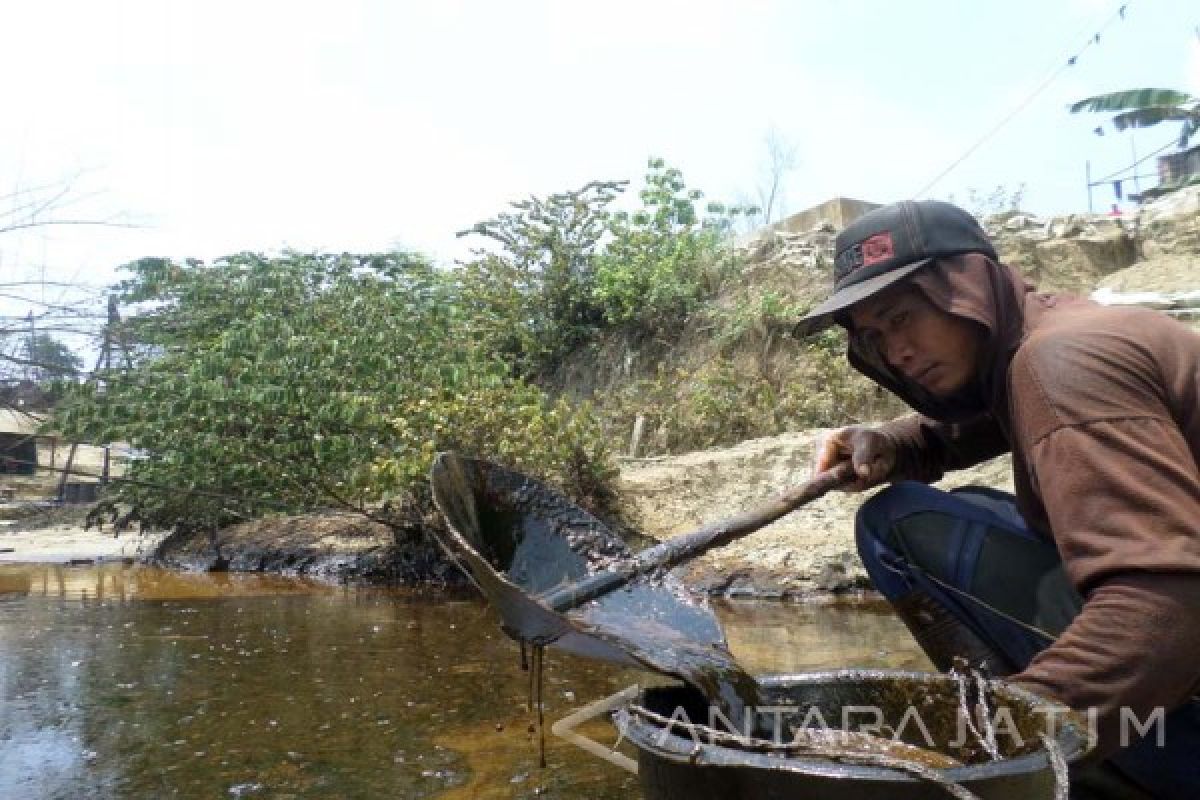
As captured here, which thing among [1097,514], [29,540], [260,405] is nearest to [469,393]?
[260,405]

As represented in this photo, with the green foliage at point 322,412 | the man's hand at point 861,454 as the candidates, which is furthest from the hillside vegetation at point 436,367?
the man's hand at point 861,454

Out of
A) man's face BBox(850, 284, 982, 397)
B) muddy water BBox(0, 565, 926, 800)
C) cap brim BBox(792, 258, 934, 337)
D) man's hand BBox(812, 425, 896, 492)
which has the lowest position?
muddy water BBox(0, 565, 926, 800)

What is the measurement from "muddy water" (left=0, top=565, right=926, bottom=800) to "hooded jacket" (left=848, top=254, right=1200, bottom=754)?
126cm

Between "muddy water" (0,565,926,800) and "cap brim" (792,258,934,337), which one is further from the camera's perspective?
"muddy water" (0,565,926,800)

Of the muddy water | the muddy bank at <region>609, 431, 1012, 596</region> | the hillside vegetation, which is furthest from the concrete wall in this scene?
the muddy water

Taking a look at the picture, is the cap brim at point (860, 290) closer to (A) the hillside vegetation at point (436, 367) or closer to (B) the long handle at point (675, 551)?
(B) the long handle at point (675, 551)

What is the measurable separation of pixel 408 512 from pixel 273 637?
217 cm

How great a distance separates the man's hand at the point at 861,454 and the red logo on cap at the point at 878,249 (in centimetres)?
59

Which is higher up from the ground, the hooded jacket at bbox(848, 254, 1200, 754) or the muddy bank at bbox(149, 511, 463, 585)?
the hooded jacket at bbox(848, 254, 1200, 754)

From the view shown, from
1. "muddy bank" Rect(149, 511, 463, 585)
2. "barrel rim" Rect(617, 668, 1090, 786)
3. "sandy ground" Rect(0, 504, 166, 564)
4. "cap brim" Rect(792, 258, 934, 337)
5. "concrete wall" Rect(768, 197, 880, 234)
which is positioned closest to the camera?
"barrel rim" Rect(617, 668, 1090, 786)

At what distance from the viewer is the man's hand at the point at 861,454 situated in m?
2.35

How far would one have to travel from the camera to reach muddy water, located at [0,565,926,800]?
8.40ft

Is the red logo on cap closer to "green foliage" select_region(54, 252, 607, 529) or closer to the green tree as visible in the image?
"green foliage" select_region(54, 252, 607, 529)

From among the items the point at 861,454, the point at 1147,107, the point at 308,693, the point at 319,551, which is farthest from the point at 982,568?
the point at 1147,107
